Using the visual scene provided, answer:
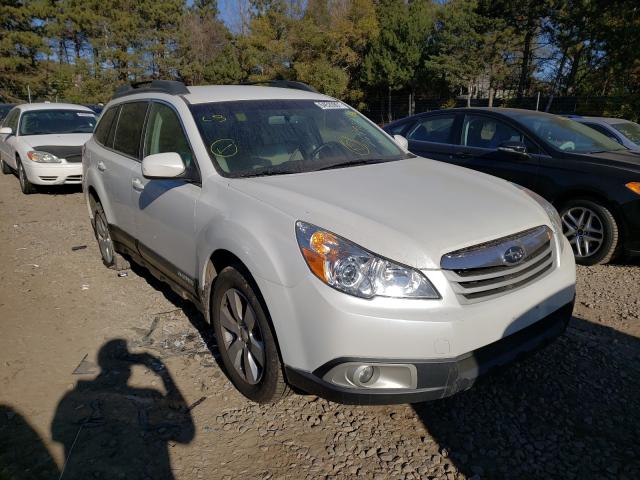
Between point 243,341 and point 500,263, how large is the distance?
144cm

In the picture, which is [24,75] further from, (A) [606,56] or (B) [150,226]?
(B) [150,226]

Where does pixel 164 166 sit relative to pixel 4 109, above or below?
above

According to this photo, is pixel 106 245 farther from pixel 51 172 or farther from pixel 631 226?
pixel 631 226

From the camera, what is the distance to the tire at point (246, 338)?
2521mm

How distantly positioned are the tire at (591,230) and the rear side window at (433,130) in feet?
6.17

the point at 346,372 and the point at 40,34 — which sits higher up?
the point at 40,34

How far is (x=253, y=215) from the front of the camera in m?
2.58

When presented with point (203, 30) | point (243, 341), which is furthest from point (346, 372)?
point (203, 30)

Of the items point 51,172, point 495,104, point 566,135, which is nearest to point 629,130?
point 566,135

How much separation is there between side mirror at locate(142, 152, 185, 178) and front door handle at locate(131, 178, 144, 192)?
0.70 meters

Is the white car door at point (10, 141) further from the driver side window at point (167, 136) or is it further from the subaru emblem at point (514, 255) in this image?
the subaru emblem at point (514, 255)

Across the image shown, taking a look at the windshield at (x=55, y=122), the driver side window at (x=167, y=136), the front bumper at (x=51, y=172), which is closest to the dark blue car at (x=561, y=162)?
the driver side window at (x=167, y=136)

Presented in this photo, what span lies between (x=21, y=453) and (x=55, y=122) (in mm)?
8937

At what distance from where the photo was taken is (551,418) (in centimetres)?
268
